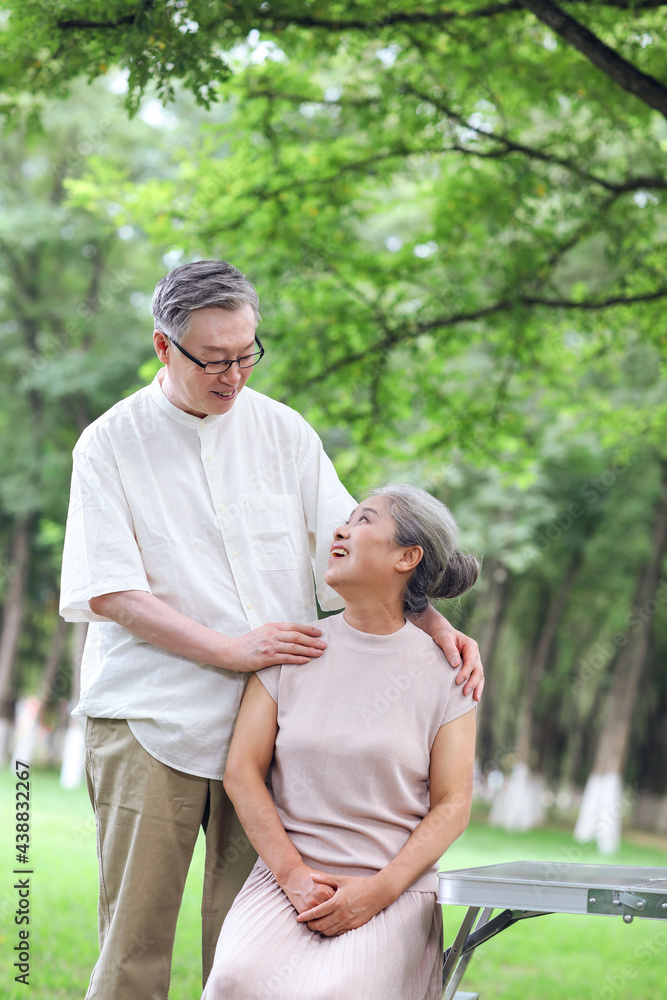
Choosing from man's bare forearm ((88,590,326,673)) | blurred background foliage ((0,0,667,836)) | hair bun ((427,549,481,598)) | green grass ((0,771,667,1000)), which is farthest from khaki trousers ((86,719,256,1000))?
blurred background foliage ((0,0,667,836))

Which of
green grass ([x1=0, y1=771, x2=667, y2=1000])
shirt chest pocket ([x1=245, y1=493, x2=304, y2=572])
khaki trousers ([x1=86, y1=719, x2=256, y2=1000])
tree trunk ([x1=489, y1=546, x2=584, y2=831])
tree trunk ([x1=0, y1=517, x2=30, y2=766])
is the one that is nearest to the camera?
khaki trousers ([x1=86, y1=719, x2=256, y2=1000])

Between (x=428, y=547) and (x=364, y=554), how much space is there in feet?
0.64

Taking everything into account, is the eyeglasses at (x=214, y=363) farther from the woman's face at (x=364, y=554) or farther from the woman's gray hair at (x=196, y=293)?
the woman's face at (x=364, y=554)

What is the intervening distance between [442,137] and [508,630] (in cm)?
1660

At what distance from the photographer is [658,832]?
2255 centimetres

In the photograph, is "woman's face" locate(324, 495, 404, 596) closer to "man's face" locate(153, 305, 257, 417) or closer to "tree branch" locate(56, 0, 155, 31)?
"man's face" locate(153, 305, 257, 417)

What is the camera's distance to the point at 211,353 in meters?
2.57

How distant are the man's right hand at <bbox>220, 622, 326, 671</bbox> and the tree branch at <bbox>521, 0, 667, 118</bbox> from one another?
321 centimetres

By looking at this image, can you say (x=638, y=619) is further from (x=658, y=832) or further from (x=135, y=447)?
(x=135, y=447)

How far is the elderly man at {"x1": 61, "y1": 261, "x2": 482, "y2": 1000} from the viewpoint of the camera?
2.57 m

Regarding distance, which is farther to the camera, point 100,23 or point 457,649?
point 100,23

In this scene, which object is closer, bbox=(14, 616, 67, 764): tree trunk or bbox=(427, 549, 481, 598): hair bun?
bbox=(427, 549, 481, 598): hair bun

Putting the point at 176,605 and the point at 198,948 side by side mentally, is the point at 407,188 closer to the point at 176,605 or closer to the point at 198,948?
the point at 198,948

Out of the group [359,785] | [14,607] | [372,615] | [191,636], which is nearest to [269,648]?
[191,636]
